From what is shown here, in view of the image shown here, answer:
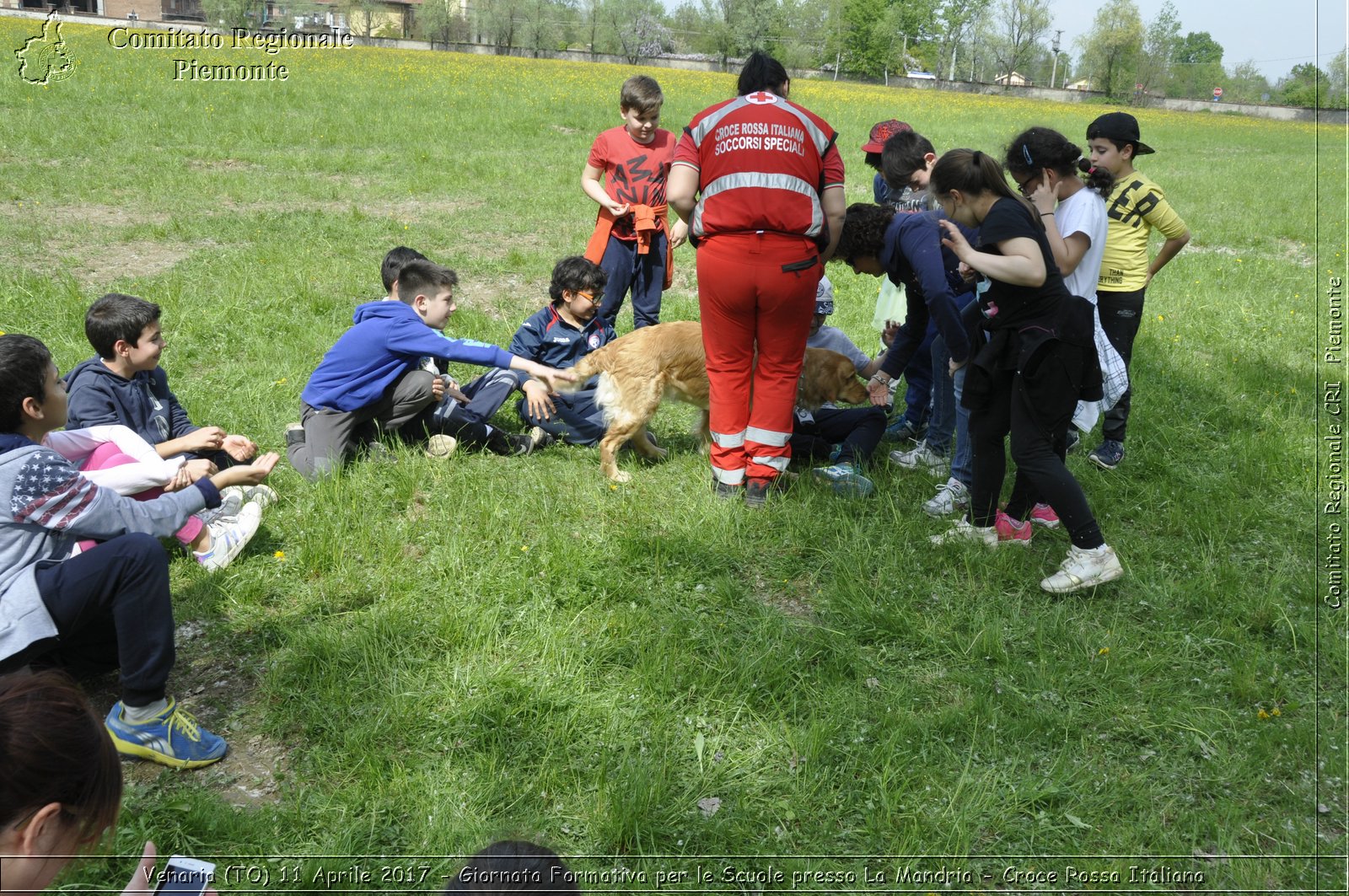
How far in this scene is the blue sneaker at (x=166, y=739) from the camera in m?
3.20

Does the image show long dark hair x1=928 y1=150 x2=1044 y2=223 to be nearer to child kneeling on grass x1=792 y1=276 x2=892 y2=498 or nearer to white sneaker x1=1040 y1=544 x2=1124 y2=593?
child kneeling on grass x1=792 y1=276 x2=892 y2=498

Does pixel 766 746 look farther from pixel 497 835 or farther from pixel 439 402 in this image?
pixel 439 402

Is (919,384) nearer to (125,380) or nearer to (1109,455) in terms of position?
(1109,455)

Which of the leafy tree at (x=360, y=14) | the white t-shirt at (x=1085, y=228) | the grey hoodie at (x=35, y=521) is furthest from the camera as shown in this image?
the leafy tree at (x=360, y=14)

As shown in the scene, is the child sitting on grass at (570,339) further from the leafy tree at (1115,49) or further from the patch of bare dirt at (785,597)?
the leafy tree at (1115,49)

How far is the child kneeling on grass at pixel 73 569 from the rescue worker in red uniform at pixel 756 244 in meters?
3.00

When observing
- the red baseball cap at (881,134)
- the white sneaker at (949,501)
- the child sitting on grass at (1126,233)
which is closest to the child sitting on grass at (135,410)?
the white sneaker at (949,501)

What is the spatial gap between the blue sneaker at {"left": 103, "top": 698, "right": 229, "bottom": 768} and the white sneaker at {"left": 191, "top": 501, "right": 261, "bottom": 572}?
122cm

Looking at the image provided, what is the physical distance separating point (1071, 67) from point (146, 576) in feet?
234

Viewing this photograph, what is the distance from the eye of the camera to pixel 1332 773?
11.2ft

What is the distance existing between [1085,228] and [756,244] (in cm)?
186

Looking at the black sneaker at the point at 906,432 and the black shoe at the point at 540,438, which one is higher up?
the black sneaker at the point at 906,432

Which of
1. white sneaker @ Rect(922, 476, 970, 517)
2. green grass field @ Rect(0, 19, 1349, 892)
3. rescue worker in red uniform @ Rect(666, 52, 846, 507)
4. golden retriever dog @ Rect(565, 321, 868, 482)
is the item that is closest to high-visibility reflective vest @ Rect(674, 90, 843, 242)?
rescue worker in red uniform @ Rect(666, 52, 846, 507)

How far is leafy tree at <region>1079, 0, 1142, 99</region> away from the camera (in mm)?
38575
